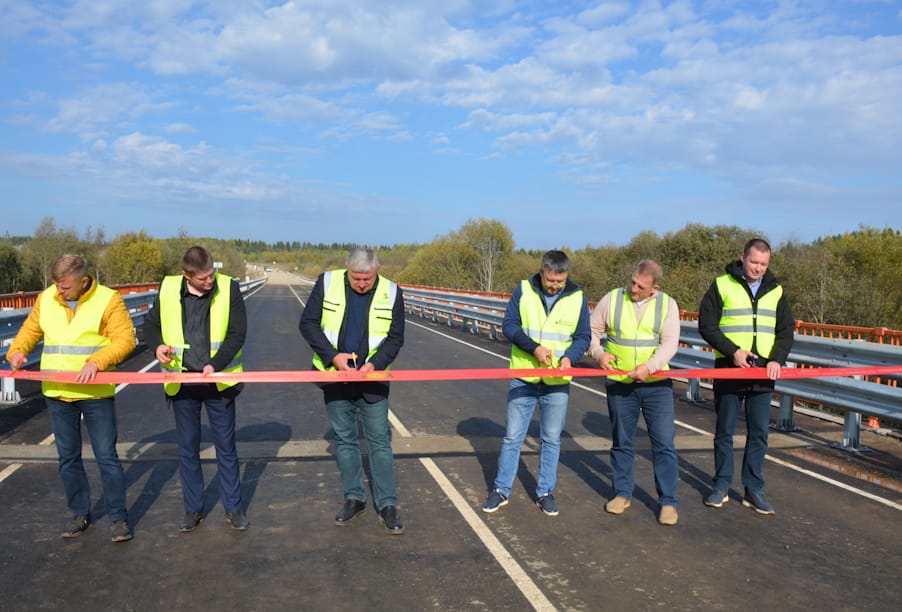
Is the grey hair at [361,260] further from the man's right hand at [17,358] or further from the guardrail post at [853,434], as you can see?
the guardrail post at [853,434]

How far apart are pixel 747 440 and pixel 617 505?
1.19 m

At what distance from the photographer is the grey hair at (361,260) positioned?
498 cm

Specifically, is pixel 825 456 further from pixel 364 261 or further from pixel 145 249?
pixel 145 249

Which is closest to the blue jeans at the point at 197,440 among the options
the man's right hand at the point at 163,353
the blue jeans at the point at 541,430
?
the man's right hand at the point at 163,353

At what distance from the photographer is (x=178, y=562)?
14.9 ft

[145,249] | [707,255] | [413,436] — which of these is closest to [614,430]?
[413,436]

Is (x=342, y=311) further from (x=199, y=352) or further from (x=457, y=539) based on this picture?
(x=457, y=539)

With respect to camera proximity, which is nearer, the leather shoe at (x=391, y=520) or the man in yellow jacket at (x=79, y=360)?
the man in yellow jacket at (x=79, y=360)

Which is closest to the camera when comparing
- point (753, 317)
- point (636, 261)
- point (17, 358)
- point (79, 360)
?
point (79, 360)

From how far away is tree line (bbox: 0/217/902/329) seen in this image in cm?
2333

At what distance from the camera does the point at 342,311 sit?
5.12m

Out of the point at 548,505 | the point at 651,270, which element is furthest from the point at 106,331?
the point at 651,270

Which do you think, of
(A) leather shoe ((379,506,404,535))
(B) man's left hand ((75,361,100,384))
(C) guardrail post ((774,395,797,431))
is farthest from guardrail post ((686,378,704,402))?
(B) man's left hand ((75,361,100,384))

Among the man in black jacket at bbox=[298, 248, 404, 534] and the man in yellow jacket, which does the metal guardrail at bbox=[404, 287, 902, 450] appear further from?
the man in yellow jacket
